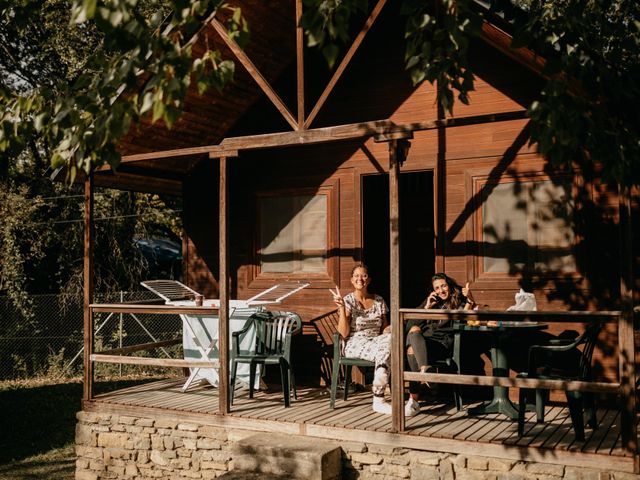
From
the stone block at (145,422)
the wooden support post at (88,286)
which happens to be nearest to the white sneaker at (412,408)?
the stone block at (145,422)

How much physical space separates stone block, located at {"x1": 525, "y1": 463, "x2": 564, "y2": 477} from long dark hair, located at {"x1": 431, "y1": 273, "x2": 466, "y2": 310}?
1.81 m

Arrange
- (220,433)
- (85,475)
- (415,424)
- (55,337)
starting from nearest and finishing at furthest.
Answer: (415,424)
(220,433)
(85,475)
(55,337)

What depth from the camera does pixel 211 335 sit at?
326 inches

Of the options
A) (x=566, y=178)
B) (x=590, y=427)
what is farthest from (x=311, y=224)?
(x=590, y=427)

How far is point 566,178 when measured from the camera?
7.21m

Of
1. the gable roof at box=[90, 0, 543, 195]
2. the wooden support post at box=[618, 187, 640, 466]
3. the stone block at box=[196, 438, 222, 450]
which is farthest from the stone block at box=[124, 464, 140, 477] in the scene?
the wooden support post at box=[618, 187, 640, 466]

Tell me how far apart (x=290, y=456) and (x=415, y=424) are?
1.14 metres

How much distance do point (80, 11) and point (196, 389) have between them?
585 centimetres

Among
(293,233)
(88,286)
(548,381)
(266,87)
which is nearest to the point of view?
(548,381)

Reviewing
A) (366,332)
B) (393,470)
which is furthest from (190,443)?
(393,470)

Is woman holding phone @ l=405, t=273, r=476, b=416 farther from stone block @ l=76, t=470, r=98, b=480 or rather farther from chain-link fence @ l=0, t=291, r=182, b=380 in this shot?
chain-link fence @ l=0, t=291, r=182, b=380

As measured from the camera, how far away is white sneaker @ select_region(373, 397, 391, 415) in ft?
22.0

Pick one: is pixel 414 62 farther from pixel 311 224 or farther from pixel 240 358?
pixel 311 224

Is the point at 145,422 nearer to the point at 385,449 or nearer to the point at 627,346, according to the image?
the point at 385,449
